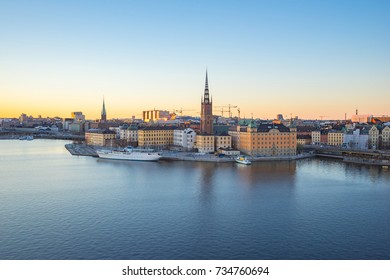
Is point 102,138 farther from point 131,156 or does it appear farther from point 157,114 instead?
point 157,114

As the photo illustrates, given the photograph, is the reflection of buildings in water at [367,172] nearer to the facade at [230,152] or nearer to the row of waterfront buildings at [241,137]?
the row of waterfront buildings at [241,137]

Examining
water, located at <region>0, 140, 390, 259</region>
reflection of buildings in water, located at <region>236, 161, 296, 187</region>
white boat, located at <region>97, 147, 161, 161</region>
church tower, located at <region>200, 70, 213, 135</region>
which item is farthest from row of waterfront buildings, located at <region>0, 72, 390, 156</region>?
water, located at <region>0, 140, 390, 259</region>

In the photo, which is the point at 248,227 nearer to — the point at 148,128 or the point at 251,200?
the point at 251,200

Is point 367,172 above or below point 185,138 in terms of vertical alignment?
below

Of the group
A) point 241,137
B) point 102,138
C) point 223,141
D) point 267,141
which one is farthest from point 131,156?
point 102,138

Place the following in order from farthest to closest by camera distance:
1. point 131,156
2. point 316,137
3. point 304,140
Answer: point 316,137, point 304,140, point 131,156

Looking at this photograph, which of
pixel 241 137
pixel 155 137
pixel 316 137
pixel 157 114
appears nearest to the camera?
pixel 241 137

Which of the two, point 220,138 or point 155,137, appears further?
point 155,137

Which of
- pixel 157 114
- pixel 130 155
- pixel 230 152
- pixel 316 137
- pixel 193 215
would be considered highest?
pixel 157 114
